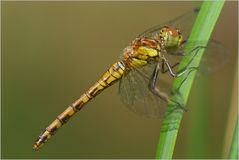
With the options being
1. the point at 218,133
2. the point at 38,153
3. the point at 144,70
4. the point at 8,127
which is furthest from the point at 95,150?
the point at 144,70

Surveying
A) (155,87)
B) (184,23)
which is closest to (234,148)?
(155,87)

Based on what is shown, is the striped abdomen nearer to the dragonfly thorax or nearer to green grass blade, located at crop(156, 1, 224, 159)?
the dragonfly thorax

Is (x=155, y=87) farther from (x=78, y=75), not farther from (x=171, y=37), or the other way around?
(x=78, y=75)

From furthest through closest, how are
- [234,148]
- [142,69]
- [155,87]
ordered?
[142,69] → [155,87] → [234,148]

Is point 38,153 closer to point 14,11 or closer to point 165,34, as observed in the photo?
point 14,11

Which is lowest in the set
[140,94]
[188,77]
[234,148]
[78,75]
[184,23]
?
[234,148]

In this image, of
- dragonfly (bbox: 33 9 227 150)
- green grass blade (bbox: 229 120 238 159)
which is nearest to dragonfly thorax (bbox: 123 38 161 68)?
dragonfly (bbox: 33 9 227 150)
